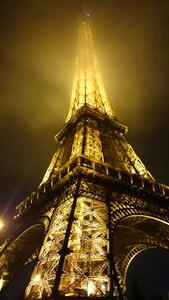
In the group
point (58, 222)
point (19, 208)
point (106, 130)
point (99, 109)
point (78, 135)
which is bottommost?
point (58, 222)

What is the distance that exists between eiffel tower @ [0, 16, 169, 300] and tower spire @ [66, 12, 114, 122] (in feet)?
7.38

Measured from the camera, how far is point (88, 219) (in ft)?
64.6

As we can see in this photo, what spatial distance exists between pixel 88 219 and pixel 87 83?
26583mm

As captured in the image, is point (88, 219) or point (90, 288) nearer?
point (90, 288)

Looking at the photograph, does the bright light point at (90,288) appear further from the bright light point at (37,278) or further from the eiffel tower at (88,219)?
the bright light point at (37,278)

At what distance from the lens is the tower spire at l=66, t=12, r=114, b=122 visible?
38.2 metres

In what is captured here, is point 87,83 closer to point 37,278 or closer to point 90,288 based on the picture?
point 37,278

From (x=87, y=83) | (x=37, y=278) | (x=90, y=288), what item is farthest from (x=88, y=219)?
(x=87, y=83)

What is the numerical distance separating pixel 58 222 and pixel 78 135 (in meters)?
14.5

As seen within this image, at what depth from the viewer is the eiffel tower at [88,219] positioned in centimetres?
1296

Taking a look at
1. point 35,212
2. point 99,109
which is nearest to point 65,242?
point 35,212

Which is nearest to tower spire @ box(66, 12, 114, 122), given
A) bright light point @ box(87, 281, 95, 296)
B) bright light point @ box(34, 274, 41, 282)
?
bright light point @ box(34, 274, 41, 282)

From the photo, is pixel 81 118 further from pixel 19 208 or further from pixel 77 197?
pixel 77 197

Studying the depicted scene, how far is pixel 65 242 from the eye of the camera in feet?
45.9
